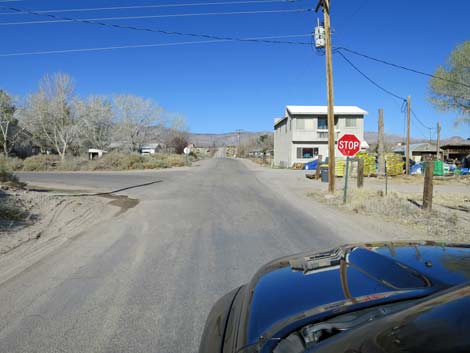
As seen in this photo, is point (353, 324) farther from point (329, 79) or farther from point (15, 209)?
point (329, 79)

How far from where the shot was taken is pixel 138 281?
4672 millimetres

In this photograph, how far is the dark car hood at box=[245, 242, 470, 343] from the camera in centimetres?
196

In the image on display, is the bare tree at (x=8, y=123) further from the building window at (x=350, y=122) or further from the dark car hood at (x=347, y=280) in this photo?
the dark car hood at (x=347, y=280)

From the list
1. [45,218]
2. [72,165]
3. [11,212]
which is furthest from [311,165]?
[11,212]

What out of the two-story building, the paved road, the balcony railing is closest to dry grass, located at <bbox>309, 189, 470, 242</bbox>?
the paved road

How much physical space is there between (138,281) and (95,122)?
59119 millimetres

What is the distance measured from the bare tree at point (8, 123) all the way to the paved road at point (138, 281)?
45917 mm

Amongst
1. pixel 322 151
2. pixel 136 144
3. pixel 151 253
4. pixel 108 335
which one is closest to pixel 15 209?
pixel 151 253

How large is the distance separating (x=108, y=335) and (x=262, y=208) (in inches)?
338

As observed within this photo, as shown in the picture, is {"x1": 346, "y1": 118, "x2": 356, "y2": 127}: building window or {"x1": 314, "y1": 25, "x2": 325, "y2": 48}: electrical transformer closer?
{"x1": 314, "y1": 25, "x2": 325, "y2": 48}: electrical transformer

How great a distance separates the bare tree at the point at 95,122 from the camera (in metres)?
53.3

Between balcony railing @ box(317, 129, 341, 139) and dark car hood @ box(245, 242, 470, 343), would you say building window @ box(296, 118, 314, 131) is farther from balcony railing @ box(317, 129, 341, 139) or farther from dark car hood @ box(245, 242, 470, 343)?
dark car hood @ box(245, 242, 470, 343)

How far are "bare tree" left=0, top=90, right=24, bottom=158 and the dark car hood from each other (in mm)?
50933

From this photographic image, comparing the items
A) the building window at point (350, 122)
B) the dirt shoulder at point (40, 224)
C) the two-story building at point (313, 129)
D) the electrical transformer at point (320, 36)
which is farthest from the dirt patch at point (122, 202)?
the building window at point (350, 122)
